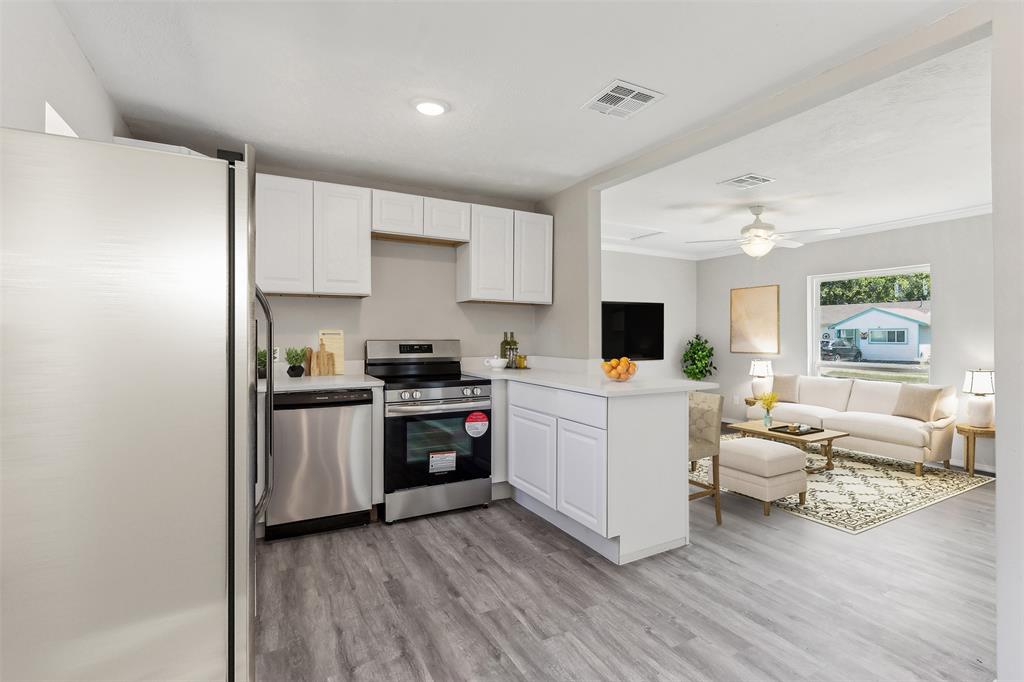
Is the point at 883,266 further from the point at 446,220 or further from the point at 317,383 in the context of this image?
the point at 317,383

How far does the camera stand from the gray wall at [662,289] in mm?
7070

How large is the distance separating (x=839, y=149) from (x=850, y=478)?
2917mm

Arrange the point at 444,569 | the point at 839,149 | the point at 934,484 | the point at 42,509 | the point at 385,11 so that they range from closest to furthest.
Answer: the point at 42,509 → the point at 385,11 → the point at 444,569 → the point at 839,149 → the point at 934,484

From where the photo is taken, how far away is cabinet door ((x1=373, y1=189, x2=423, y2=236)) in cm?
371

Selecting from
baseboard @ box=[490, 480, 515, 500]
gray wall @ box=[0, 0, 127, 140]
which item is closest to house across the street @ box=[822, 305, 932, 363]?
baseboard @ box=[490, 480, 515, 500]

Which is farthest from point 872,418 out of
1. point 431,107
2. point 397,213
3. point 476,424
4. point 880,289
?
point 431,107

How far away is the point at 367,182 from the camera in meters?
4.00

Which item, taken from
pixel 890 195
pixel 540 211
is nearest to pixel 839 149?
pixel 890 195

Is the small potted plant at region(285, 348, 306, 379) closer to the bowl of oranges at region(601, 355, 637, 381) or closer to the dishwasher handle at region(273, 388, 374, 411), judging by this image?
the dishwasher handle at region(273, 388, 374, 411)

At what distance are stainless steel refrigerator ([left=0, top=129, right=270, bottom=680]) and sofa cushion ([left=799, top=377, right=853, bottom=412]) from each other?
6371 mm

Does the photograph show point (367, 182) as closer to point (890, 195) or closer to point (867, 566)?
point (867, 566)

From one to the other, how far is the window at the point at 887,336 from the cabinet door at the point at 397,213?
548 centimetres

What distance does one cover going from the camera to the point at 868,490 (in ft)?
13.7

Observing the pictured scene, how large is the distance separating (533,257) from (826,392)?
13.5 ft
